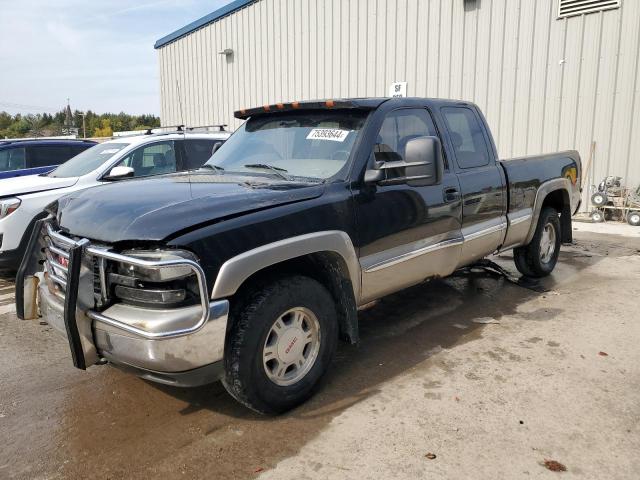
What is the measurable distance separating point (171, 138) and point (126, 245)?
509 centimetres

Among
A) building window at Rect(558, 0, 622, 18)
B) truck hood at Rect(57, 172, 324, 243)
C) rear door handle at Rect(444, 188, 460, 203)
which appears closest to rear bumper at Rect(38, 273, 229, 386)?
truck hood at Rect(57, 172, 324, 243)

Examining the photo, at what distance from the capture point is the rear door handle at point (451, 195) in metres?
4.21

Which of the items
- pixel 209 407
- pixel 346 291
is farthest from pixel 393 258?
pixel 209 407

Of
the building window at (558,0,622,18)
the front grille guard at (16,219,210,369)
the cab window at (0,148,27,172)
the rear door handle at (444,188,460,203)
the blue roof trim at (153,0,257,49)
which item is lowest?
the front grille guard at (16,219,210,369)

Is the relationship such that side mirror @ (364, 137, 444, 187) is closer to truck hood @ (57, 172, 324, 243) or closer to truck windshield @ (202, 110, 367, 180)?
truck windshield @ (202, 110, 367, 180)

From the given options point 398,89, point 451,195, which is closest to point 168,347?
point 451,195

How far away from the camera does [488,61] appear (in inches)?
437

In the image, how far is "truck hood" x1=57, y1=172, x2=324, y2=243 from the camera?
2670mm

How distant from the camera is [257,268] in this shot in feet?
9.20

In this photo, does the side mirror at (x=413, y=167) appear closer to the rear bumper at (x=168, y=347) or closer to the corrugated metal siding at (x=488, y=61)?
the rear bumper at (x=168, y=347)

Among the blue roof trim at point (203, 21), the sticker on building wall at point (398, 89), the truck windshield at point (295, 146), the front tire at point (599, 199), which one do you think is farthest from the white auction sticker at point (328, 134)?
the blue roof trim at point (203, 21)

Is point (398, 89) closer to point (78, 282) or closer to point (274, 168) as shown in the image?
point (274, 168)

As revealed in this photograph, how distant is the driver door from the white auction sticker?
9.7 inches

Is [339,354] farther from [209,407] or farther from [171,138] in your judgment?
[171,138]
